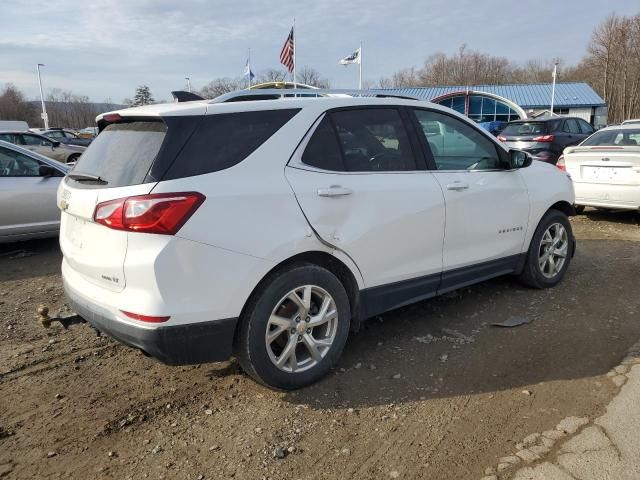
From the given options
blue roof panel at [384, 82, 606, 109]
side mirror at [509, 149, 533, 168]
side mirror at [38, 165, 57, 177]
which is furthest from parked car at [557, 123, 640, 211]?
blue roof panel at [384, 82, 606, 109]

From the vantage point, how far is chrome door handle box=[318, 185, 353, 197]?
3119mm

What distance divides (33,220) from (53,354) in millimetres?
3479

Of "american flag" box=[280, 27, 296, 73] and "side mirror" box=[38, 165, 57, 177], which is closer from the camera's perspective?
"side mirror" box=[38, 165, 57, 177]

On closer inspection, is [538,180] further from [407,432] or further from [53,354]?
[53,354]

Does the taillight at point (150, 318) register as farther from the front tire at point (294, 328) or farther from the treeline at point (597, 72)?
the treeline at point (597, 72)

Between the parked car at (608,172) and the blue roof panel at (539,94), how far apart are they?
42279 mm

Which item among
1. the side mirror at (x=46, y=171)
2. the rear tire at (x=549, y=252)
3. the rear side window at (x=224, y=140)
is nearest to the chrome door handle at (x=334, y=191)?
the rear side window at (x=224, y=140)

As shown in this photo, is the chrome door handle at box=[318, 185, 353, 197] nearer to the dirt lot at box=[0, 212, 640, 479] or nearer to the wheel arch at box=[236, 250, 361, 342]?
the wheel arch at box=[236, 250, 361, 342]

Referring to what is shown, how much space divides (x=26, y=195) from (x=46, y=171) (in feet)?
1.33

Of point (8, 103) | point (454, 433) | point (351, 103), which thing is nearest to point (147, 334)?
point (454, 433)

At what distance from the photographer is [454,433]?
2.81m

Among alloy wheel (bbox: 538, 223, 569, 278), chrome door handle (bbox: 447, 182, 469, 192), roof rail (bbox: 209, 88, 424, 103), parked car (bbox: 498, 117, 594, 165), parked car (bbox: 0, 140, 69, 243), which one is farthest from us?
parked car (bbox: 498, 117, 594, 165)

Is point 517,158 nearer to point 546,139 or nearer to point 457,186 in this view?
point 457,186

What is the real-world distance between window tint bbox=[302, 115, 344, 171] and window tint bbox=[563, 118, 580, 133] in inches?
507
